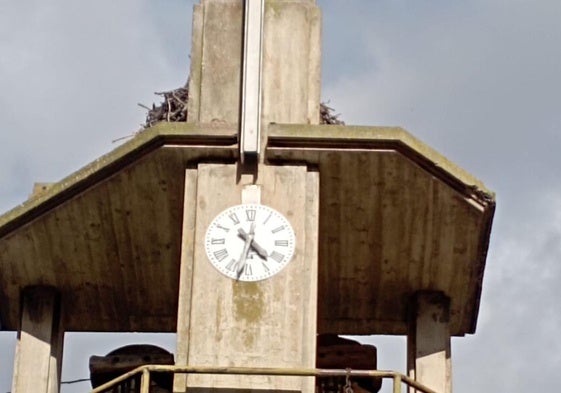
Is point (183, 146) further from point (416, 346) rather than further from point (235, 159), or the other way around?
point (416, 346)

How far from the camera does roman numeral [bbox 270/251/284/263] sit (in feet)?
84.8

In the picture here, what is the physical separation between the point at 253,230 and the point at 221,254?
33 cm

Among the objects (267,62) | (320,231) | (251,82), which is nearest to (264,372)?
(320,231)

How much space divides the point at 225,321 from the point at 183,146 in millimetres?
1552

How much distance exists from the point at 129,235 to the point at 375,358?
248cm

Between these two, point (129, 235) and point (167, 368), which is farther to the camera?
point (129, 235)

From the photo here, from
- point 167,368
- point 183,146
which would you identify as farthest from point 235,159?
point 167,368

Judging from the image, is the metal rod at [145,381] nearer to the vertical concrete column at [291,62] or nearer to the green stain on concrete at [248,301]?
the green stain on concrete at [248,301]

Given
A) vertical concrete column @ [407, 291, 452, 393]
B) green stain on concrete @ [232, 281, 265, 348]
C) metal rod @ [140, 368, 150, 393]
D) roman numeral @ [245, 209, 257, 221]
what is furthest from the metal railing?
vertical concrete column @ [407, 291, 452, 393]

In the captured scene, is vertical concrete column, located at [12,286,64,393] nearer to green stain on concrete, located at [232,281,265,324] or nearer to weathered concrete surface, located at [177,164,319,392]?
weathered concrete surface, located at [177,164,319,392]

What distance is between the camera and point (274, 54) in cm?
2677

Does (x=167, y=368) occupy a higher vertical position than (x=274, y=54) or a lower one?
lower

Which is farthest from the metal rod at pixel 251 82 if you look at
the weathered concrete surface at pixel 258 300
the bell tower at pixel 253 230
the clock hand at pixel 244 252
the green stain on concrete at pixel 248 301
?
the green stain on concrete at pixel 248 301

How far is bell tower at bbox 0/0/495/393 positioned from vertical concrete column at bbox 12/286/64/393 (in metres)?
0.02
